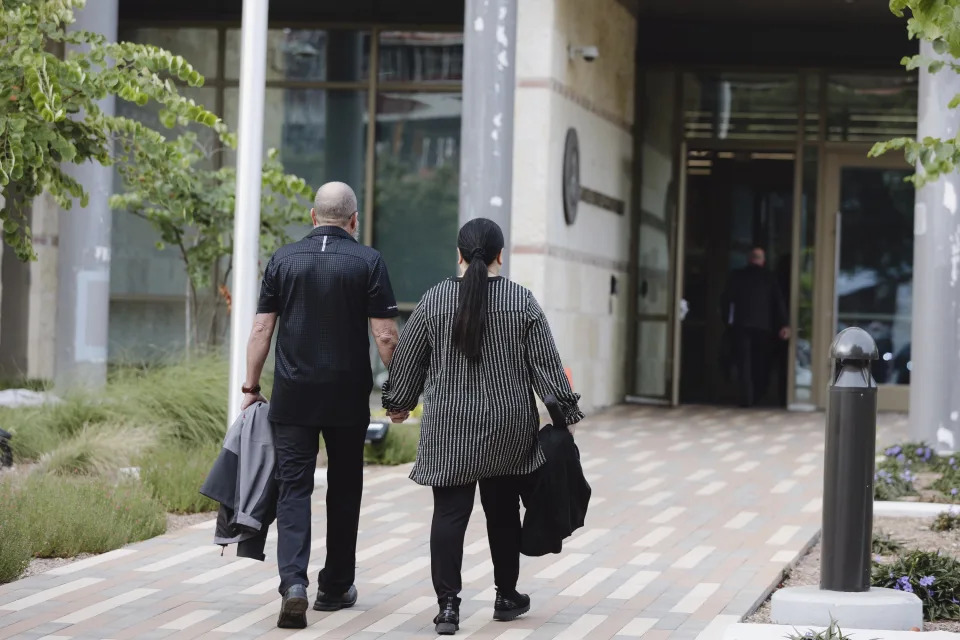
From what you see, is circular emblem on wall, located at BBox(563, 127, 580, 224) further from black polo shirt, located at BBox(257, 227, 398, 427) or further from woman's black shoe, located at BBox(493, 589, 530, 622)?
woman's black shoe, located at BBox(493, 589, 530, 622)

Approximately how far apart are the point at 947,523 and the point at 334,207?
4098 mm

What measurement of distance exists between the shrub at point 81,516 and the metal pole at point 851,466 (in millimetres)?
3507

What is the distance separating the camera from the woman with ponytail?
5.83m

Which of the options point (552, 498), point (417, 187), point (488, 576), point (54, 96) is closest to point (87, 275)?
point (417, 187)

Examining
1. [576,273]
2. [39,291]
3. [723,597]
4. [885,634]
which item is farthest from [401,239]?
[885,634]

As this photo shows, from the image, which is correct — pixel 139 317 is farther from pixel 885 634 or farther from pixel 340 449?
pixel 885 634

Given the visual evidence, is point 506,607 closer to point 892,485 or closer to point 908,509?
point 908,509

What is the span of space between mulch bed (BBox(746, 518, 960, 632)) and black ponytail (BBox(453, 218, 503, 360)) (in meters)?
1.56

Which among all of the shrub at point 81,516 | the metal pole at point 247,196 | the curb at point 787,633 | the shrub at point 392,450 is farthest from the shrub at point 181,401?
the curb at point 787,633

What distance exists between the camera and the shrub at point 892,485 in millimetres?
9367

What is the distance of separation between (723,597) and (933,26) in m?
2.64

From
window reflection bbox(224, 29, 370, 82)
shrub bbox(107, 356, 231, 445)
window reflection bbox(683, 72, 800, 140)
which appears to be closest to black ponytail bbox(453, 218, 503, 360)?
shrub bbox(107, 356, 231, 445)

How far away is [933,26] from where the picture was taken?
4980 millimetres

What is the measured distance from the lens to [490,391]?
5883 millimetres
